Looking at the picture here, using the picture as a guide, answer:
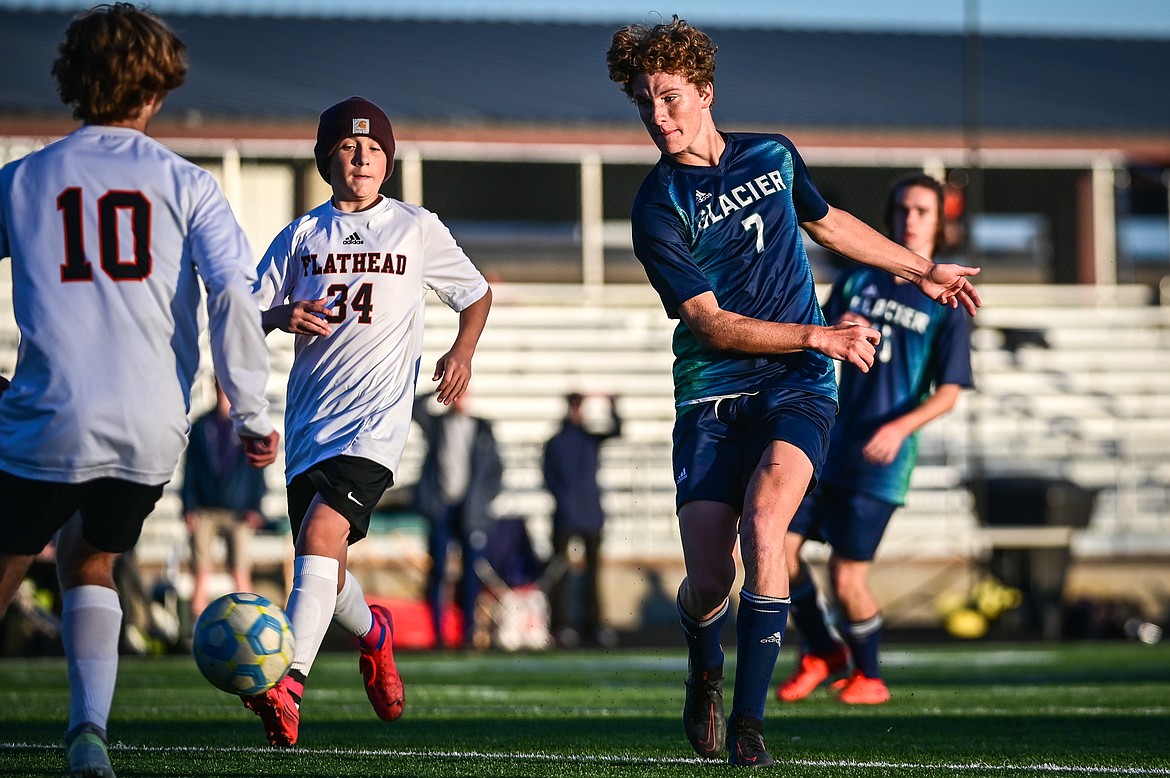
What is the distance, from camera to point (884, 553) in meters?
18.3

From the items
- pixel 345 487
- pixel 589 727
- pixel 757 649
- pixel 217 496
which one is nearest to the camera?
pixel 757 649

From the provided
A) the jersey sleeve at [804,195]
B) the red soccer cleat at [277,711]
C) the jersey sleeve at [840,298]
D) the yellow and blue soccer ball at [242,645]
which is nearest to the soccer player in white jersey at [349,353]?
the red soccer cleat at [277,711]

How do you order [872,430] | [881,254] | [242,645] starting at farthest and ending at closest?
1. [872,430]
2. [881,254]
3. [242,645]

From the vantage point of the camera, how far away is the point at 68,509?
4.32 metres

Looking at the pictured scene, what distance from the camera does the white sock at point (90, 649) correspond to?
4344 millimetres

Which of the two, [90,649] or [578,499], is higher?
[90,649]

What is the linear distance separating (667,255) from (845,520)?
9.20 feet

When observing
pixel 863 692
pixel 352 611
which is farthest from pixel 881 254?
pixel 863 692

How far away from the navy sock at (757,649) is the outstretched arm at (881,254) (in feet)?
4.04

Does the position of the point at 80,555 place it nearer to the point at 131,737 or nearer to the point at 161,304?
the point at 161,304

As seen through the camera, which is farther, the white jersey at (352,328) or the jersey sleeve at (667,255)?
the white jersey at (352,328)

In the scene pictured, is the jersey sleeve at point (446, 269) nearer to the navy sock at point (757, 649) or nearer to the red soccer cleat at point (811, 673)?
the navy sock at point (757, 649)

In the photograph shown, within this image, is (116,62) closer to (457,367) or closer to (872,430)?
(457,367)

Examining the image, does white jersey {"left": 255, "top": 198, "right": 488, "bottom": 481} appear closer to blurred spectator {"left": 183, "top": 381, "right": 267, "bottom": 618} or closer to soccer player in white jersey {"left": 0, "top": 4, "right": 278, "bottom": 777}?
soccer player in white jersey {"left": 0, "top": 4, "right": 278, "bottom": 777}
